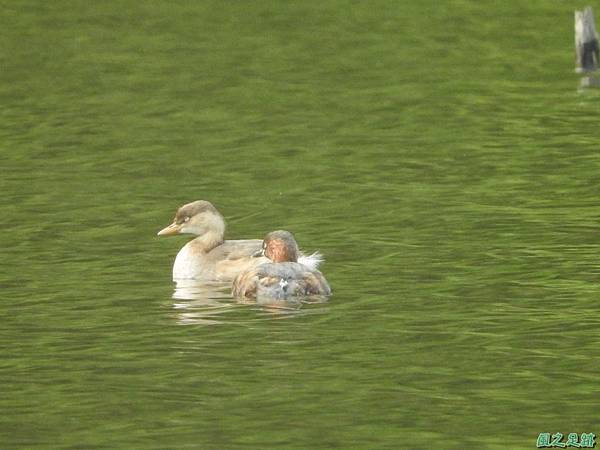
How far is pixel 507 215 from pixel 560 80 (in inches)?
365

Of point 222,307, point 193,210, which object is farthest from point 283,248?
point 193,210

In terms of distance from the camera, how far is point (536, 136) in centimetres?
2355

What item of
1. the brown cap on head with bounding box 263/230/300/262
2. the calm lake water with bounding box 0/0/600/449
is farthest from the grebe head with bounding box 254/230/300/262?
the calm lake water with bounding box 0/0/600/449

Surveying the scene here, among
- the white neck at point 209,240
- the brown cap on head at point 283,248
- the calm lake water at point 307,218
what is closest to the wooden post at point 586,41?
the calm lake water at point 307,218

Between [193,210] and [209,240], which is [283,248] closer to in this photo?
[209,240]

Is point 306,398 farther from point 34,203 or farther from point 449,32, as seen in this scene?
point 449,32

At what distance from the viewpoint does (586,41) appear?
28.1 metres

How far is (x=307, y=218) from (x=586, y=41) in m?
10.1

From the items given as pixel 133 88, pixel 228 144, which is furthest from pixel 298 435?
pixel 133 88

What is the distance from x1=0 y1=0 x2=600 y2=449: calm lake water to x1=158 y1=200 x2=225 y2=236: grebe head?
0.44 metres

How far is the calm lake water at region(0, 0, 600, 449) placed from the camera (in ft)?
41.3

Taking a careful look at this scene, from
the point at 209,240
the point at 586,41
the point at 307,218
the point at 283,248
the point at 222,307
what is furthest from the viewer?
the point at 586,41

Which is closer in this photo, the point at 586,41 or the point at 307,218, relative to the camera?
the point at 307,218

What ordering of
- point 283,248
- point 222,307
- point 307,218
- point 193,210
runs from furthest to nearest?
point 307,218 < point 193,210 < point 283,248 < point 222,307
